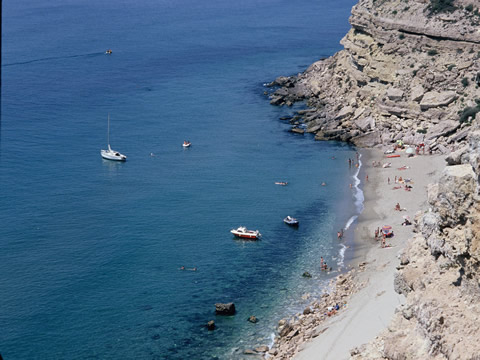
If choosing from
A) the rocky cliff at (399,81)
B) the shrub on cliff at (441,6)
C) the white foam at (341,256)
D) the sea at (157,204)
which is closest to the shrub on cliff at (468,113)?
the rocky cliff at (399,81)

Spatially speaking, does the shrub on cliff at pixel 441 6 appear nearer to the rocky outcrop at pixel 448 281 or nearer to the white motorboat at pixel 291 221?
the white motorboat at pixel 291 221

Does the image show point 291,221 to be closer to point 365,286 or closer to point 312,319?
point 365,286

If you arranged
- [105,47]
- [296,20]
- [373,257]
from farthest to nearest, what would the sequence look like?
[296,20] < [105,47] < [373,257]

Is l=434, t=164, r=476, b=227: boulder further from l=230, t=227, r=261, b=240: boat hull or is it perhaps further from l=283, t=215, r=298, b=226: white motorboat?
l=283, t=215, r=298, b=226: white motorboat

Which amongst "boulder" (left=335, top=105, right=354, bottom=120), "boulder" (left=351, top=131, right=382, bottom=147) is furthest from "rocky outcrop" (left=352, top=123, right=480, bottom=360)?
"boulder" (left=335, top=105, right=354, bottom=120)

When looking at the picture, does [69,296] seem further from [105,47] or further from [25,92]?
[105,47]

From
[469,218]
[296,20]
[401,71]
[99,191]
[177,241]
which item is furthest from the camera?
[296,20]

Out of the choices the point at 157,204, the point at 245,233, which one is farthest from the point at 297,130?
the point at 245,233

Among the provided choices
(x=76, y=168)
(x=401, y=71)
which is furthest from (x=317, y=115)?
(x=76, y=168)
